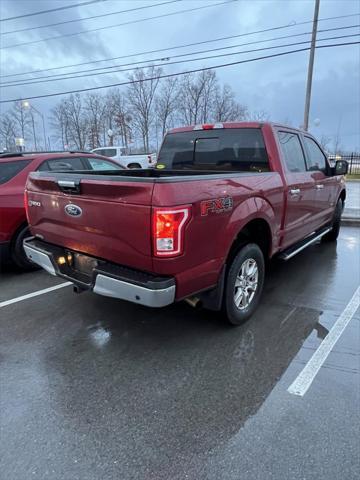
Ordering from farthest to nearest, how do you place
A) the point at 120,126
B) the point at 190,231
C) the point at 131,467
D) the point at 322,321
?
the point at 120,126
the point at 322,321
the point at 190,231
the point at 131,467

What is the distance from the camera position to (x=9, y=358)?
293cm

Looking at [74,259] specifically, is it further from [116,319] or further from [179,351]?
[179,351]

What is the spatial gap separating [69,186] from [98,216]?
16.9 inches

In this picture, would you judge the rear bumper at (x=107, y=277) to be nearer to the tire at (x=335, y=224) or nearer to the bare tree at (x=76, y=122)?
the tire at (x=335, y=224)

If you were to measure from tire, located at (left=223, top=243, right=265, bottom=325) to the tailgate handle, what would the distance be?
1.52 metres

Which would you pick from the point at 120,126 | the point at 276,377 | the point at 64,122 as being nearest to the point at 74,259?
the point at 276,377

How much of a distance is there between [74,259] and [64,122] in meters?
54.6

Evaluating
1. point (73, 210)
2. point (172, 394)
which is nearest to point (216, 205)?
point (73, 210)

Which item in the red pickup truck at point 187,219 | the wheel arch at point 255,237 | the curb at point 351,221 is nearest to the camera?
the red pickup truck at point 187,219

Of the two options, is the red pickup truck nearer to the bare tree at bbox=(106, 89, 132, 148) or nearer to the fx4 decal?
the fx4 decal

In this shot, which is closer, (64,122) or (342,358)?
(342,358)

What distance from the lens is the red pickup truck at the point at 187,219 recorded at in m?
2.39

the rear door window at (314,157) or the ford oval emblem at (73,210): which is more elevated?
the rear door window at (314,157)

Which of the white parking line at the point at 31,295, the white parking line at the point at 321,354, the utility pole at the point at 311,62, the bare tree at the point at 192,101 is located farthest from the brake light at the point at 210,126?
the bare tree at the point at 192,101
